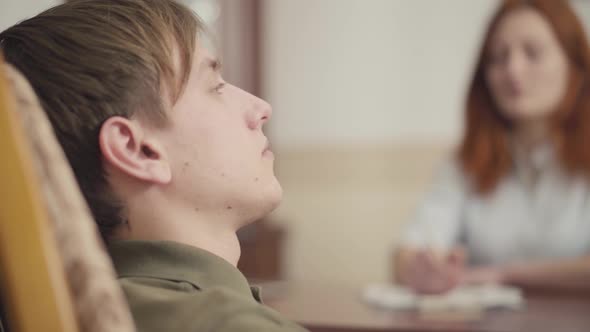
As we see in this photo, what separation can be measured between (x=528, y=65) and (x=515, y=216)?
1.42 ft

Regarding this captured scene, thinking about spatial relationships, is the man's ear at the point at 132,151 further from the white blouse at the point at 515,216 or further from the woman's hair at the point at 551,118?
the woman's hair at the point at 551,118

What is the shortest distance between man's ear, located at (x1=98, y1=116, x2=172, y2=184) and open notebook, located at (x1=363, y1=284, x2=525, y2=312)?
2.40ft

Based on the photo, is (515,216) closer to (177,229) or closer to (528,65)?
Result: (528,65)

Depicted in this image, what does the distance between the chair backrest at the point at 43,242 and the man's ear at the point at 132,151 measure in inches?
8.1

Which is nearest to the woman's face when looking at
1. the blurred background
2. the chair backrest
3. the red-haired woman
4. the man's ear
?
the red-haired woman

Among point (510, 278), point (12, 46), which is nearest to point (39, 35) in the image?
point (12, 46)

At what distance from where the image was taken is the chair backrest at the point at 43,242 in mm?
418

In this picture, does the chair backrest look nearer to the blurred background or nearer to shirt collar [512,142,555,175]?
shirt collar [512,142,555,175]

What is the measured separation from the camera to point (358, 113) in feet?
11.1

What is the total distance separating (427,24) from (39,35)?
2.73 metres

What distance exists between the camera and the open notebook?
1310 millimetres

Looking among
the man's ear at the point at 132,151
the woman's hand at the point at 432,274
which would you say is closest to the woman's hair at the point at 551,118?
the woman's hand at the point at 432,274

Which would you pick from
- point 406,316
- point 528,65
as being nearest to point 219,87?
point 406,316

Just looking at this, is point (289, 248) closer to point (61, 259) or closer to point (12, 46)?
point (12, 46)
